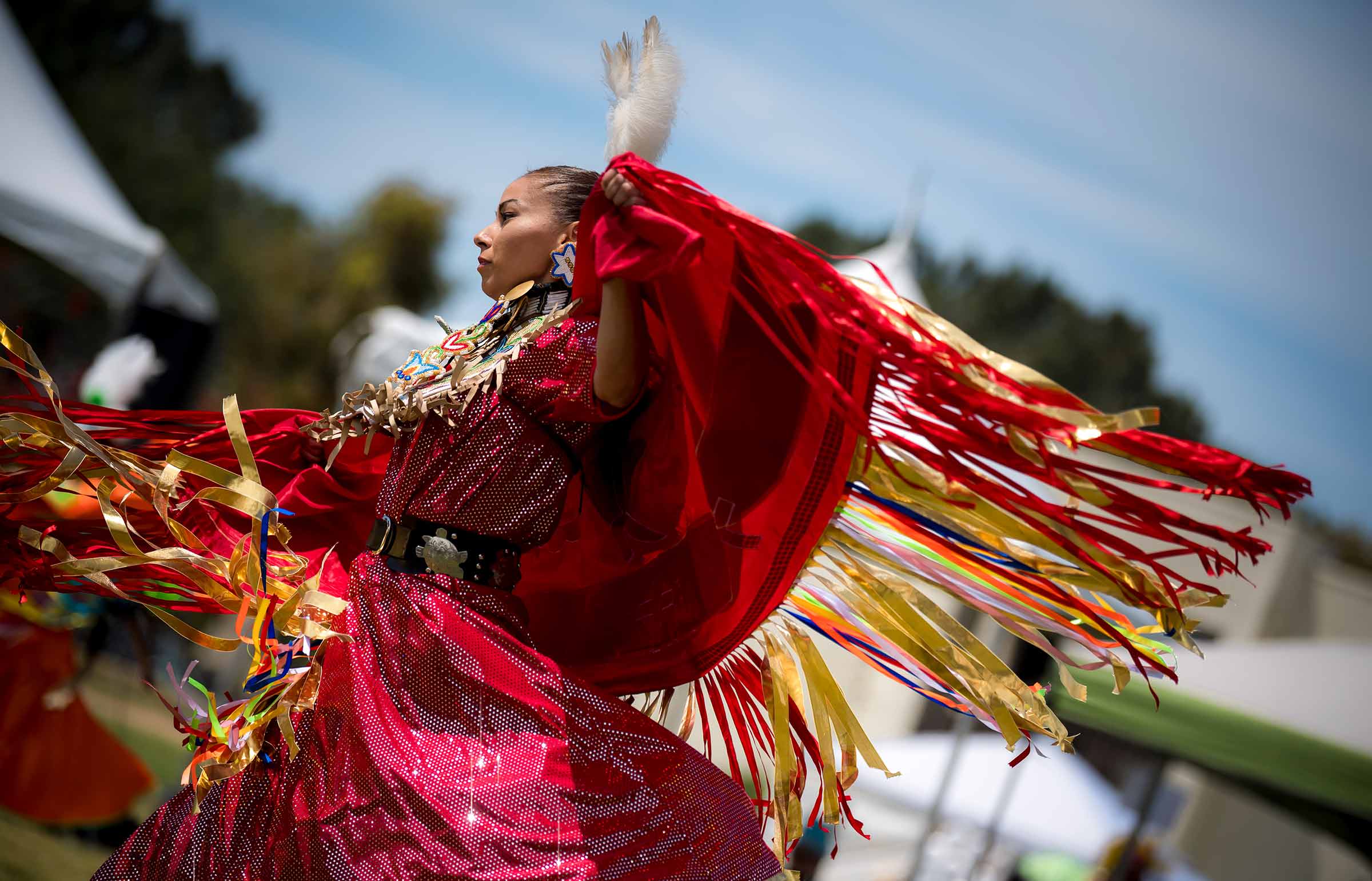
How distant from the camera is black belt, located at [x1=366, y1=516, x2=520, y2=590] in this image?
5.87 ft

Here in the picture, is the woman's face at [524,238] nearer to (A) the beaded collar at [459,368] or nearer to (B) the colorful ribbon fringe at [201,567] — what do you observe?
(A) the beaded collar at [459,368]

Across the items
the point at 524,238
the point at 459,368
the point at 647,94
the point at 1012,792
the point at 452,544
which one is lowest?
the point at 1012,792

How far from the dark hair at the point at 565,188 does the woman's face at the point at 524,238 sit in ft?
0.04

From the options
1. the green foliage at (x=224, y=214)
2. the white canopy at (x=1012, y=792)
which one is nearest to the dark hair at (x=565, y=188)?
the white canopy at (x=1012, y=792)

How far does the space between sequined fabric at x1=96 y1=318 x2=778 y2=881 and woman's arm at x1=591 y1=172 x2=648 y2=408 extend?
0.21ft

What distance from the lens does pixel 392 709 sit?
1.66m

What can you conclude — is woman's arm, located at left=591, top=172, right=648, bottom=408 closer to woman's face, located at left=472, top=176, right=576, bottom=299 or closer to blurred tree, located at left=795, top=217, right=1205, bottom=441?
woman's face, located at left=472, top=176, right=576, bottom=299

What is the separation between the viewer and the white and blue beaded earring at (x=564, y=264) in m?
1.96

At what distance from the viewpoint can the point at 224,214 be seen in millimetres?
30859

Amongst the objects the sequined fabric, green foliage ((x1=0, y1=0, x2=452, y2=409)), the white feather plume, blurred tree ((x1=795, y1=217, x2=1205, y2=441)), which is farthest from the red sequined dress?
blurred tree ((x1=795, y1=217, x2=1205, y2=441))

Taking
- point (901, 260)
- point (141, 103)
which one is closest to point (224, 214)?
point (141, 103)

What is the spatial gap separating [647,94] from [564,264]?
0.34 meters

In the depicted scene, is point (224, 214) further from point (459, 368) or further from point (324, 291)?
point (459, 368)

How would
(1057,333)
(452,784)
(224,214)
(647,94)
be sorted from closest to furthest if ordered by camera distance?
(452,784), (647,94), (224,214), (1057,333)
